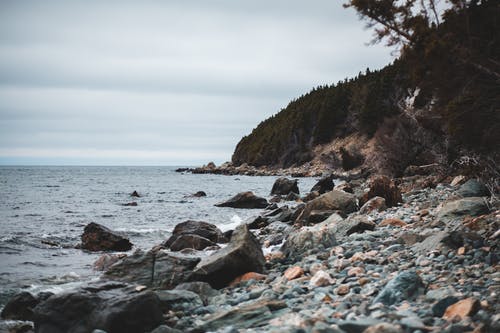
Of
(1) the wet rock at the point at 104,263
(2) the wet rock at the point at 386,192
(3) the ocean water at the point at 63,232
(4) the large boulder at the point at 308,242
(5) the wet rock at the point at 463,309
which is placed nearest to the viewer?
(5) the wet rock at the point at 463,309

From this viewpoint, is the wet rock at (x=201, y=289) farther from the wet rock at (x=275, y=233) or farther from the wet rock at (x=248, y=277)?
the wet rock at (x=275, y=233)

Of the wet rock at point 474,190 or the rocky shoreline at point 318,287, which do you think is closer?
the rocky shoreline at point 318,287

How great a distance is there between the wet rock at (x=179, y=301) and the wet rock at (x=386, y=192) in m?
9.03

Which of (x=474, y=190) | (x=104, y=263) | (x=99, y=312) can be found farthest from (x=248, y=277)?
(x=474, y=190)

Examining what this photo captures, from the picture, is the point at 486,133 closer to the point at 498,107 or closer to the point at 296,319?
the point at 498,107

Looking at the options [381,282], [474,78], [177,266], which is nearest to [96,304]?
[177,266]

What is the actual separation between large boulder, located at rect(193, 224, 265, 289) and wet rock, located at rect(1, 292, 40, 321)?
2.89 meters

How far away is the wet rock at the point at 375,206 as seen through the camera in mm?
13398

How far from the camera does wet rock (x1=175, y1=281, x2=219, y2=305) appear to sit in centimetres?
741

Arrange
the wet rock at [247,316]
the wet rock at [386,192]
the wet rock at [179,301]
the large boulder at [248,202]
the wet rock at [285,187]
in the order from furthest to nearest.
A: 1. the wet rock at [285,187]
2. the large boulder at [248,202]
3. the wet rock at [386,192]
4. the wet rock at [179,301]
5. the wet rock at [247,316]

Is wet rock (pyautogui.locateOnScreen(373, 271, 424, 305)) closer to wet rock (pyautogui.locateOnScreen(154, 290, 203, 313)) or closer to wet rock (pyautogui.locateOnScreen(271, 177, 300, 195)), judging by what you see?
wet rock (pyautogui.locateOnScreen(154, 290, 203, 313))

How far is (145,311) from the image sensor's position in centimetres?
607

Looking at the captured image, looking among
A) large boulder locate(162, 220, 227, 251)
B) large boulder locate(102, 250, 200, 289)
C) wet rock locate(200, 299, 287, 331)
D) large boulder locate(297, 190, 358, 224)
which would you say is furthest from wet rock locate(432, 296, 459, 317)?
large boulder locate(297, 190, 358, 224)

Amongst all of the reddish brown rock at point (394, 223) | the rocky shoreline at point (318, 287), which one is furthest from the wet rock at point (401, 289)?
the reddish brown rock at point (394, 223)
